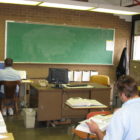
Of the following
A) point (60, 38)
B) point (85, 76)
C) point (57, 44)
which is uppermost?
point (60, 38)

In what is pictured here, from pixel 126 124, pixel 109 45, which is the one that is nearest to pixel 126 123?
pixel 126 124

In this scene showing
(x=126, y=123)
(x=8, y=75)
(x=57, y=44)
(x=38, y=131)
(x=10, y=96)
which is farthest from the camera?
(x=57, y=44)

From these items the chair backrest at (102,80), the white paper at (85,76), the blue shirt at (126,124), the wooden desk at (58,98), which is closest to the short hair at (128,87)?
the blue shirt at (126,124)

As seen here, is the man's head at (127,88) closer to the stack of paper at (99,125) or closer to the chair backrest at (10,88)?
the stack of paper at (99,125)

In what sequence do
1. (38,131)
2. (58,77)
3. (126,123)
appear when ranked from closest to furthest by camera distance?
(126,123) → (38,131) → (58,77)

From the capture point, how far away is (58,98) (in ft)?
16.1

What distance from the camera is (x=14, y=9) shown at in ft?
20.0

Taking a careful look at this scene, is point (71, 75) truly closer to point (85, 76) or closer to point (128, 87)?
point (85, 76)

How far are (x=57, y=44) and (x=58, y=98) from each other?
2040 mm

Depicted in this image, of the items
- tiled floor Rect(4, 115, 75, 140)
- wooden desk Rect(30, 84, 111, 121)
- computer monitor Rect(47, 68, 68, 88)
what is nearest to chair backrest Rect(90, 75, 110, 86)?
wooden desk Rect(30, 84, 111, 121)

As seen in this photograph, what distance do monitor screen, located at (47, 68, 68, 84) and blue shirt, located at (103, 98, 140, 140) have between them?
3031 mm

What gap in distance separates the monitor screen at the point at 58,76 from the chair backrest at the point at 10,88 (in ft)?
2.80

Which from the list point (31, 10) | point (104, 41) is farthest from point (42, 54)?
point (104, 41)

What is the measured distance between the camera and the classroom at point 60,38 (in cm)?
613
